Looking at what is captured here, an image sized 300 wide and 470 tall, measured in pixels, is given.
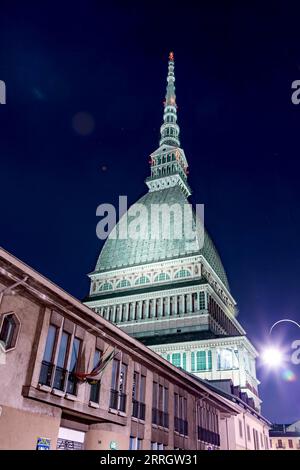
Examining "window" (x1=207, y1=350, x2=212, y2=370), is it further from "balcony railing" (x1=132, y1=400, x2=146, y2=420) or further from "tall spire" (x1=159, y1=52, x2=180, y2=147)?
"tall spire" (x1=159, y1=52, x2=180, y2=147)

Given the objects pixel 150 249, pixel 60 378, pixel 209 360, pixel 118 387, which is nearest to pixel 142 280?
pixel 150 249

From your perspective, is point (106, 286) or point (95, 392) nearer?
point (95, 392)

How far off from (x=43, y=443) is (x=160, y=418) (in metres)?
12.9

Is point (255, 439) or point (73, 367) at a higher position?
point (255, 439)

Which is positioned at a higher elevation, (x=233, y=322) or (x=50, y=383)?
(x=233, y=322)

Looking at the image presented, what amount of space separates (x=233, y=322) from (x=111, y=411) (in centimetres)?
7431

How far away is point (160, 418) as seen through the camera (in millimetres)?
30484

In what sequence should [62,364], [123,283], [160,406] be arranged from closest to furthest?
1. [62,364]
2. [160,406]
3. [123,283]

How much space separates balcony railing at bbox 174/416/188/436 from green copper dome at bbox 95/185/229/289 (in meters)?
54.6

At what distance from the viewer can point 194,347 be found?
6938 centimetres

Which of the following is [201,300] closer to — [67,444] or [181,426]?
[181,426]

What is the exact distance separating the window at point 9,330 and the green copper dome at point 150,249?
68.9 m
